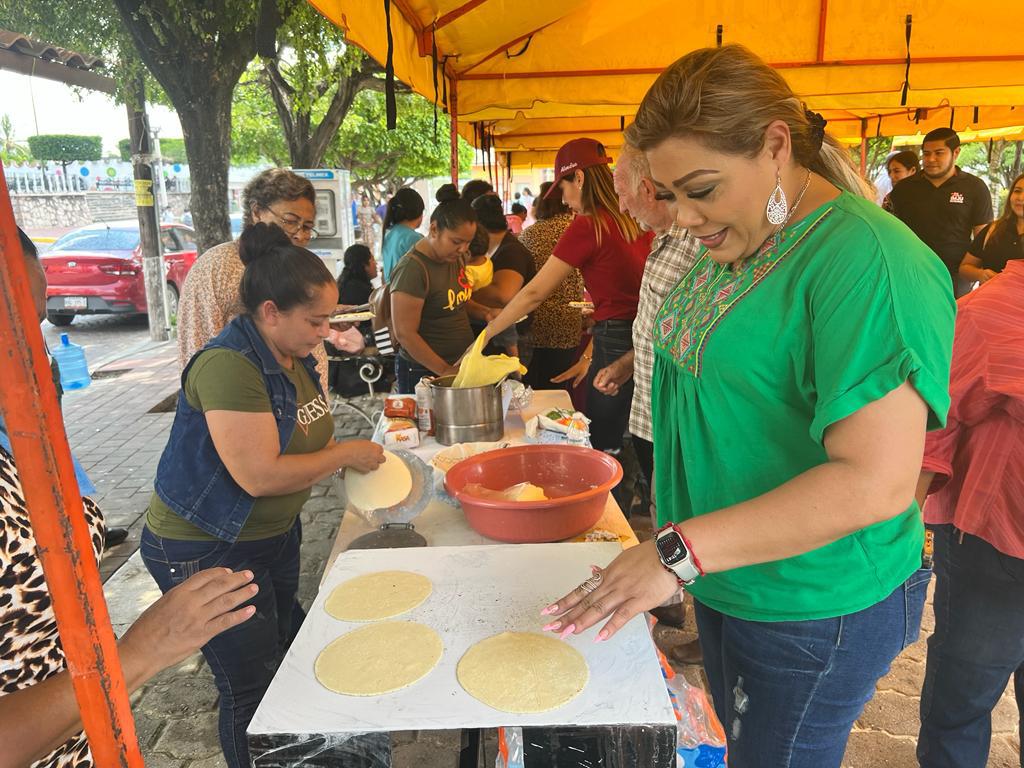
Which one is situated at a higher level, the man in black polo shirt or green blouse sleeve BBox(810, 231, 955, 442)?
the man in black polo shirt

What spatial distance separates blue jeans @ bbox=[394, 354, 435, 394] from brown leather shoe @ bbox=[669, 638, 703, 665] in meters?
1.86

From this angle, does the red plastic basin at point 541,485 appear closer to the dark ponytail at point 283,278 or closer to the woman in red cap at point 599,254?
the dark ponytail at point 283,278

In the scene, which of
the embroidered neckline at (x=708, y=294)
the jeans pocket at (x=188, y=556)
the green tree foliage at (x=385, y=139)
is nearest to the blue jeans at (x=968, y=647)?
the embroidered neckline at (x=708, y=294)

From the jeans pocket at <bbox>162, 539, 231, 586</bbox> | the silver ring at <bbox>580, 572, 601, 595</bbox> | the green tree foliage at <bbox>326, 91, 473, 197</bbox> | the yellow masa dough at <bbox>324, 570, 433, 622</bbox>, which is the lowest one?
the jeans pocket at <bbox>162, 539, 231, 586</bbox>

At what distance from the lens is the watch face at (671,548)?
39.6 inches

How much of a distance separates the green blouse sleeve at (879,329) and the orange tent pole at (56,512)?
0.91 metres

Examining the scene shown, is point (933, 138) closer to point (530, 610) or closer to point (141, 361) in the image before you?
point (530, 610)

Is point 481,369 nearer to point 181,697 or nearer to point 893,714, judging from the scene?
point 181,697

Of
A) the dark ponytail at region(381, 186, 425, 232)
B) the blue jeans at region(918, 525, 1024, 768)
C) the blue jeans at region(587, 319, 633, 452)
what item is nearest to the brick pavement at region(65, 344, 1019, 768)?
the blue jeans at region(918, 525, 1024, 768)

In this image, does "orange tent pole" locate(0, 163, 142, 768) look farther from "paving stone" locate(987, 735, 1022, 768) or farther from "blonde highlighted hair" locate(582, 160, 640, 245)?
"blonde highlighted hair" locate(582, 160, 640, 245)

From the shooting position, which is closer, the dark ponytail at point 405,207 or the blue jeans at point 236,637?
the blue jeans at point 236,637

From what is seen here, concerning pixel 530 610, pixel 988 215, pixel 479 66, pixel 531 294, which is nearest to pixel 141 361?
pixel 479 66

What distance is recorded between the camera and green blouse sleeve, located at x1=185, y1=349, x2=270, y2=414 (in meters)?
1.70

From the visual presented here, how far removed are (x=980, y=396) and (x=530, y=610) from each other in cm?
112
